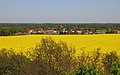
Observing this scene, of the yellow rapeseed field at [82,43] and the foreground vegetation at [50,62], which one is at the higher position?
the foreground vegetation at [50,62]

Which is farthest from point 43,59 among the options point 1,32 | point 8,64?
point 1,32

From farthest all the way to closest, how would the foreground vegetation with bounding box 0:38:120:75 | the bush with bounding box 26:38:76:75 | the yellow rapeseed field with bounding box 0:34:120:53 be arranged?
the yellow rapeseed field with bounding box 0:34:120:53 < the bush with bounding box 26:38:76:75 < the foreground vegetation with bounding box 0:38:120:75

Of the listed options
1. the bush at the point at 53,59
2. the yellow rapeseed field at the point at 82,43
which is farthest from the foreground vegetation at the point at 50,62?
the yellow rapeseed field at the point at 82,43

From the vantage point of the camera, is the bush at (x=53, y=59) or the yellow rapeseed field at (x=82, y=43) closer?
the bush at (x=53, y=59)

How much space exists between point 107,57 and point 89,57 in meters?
1.34

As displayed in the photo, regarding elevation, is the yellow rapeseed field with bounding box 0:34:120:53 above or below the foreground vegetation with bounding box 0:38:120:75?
below

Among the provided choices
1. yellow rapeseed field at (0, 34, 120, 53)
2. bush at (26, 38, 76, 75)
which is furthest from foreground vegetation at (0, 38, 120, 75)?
yellow rapeseed field at (0, 34, 120, 53)

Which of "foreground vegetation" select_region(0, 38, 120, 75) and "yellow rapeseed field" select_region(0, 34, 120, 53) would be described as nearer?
"foreground vegetation" select_region(0, 38, 120, 75)

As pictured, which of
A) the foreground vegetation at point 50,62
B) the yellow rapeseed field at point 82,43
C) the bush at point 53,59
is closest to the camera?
the foreground vegetation at point 50,62

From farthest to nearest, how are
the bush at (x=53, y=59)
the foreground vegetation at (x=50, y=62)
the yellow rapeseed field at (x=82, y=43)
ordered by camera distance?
the yellow rapeseed field at (x=82, y=43)
the bush at (x=53, y=59)
the foreground vegetation at (x=50, y=62)

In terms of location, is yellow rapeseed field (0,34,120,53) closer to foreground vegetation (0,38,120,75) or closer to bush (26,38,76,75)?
foreground vegetation (0,38,120,75)

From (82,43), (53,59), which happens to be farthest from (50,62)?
(82,43)

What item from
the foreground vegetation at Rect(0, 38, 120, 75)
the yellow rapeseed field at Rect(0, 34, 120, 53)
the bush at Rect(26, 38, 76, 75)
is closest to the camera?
the foreground vegetation at Rect(0, 38, 120, 75)

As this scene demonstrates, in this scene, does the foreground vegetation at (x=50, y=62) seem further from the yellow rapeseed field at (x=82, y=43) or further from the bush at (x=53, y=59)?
the yellow rapeseed field at (x=82, y=43)
